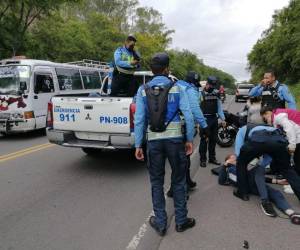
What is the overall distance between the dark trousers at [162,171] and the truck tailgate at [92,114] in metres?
2.28

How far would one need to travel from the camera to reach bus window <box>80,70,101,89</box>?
16.8 m

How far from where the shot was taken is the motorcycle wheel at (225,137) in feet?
34.4

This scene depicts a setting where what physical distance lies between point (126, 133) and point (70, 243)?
2.86m

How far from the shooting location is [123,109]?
22.3 feet

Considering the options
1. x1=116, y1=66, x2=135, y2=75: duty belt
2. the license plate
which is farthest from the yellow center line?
x1=116, y1=66, x2=135, y2=75: duty belt

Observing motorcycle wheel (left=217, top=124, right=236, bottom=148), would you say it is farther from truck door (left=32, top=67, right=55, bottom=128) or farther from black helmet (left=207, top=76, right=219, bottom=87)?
truck door (left=32, top=67, right=55, bottom=128)

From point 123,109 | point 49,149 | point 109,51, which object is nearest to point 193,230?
point 123,109

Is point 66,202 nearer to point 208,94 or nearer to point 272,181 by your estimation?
point 272,181

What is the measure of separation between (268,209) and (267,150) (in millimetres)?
772

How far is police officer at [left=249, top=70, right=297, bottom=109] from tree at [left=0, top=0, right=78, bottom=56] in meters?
17.0

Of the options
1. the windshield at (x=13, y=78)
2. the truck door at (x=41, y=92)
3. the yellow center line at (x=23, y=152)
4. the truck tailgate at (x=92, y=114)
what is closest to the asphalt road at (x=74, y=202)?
the yellow center line at (x=23, y=152)

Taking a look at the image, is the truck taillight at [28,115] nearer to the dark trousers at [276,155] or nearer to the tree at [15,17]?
the dark trousers at [276,155]

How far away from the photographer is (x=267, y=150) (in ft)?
17.6

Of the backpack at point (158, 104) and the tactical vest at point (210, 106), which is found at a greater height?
the backpack at point (158, 104)
